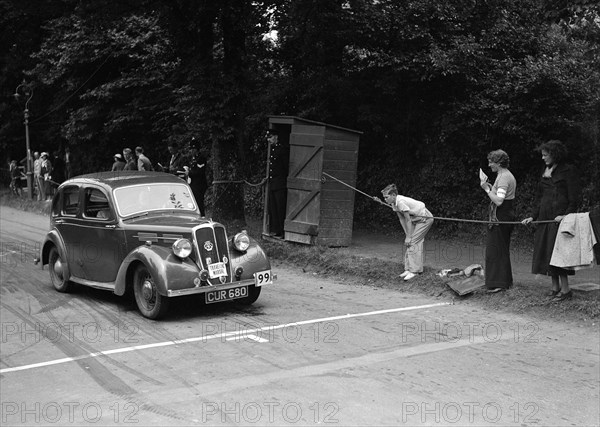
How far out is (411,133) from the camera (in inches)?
644

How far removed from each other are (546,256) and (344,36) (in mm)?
8370

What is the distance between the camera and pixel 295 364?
7.17 meters

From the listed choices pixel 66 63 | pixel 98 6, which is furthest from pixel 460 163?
pixel 66 63

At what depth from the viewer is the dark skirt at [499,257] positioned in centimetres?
997

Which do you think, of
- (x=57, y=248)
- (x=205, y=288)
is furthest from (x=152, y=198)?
(x=205, y=288)

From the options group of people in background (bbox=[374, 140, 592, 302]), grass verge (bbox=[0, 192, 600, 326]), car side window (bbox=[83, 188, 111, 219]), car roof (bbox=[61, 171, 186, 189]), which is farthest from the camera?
car roof (bbox=[61, 171, 186, 189])

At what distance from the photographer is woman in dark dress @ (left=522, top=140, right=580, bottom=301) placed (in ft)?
30.1

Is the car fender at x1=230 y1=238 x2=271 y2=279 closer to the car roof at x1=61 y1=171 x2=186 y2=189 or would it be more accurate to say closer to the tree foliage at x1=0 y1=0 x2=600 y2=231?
the car roof at x1=61 y1=171 x2=186 y2=189

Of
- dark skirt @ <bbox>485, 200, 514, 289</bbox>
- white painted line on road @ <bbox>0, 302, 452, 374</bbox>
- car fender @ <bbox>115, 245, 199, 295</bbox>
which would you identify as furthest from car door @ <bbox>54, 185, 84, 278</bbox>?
dark skirt @ <bbox>485, 200, 514, 289</bbox>

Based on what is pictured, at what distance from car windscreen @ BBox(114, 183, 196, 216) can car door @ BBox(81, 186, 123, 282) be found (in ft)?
0.64

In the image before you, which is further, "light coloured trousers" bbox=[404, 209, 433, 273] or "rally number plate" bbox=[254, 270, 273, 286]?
"light coloured trousers" bbox=[404, 209, 433, 273]

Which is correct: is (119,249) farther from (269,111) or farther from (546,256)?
(269,111)

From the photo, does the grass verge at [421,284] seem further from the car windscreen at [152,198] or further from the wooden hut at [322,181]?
the car windscreen at [152,198]

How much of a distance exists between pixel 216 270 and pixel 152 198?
193cm
